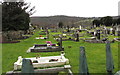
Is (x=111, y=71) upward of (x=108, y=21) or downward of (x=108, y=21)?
downward

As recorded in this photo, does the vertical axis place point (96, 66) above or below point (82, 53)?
below

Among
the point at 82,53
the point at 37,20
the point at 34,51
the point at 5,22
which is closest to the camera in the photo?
the point at 82,53

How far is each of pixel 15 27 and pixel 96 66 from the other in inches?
817

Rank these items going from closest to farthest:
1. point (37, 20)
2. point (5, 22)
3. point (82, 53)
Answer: point (82, 53)
point (5, 22)
point (37, 20)

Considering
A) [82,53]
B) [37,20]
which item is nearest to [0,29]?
[82,53]

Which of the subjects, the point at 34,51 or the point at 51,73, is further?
the point at 34,51

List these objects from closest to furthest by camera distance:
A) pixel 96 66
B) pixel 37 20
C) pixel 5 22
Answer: pixel 96 66 → pixel 5 22 → pixel 37 20

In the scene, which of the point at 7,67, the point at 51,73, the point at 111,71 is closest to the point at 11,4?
the point at 7,67

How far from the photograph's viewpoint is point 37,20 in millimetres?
150875

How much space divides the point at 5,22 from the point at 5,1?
4.59 metres

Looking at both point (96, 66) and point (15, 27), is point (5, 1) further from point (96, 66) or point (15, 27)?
point (96, 66)

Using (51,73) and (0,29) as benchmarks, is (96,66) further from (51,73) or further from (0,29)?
(0,29)

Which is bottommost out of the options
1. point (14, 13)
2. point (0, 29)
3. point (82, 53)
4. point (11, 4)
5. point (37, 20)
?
point (82, 53)

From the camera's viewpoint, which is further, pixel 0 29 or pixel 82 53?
pixel 0 29
